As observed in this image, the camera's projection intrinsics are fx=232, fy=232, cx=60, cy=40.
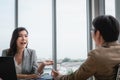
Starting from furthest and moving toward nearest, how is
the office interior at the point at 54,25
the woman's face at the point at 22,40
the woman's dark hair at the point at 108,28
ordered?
the office interior at the point at 54,25, the woman's face at the point at 22,40, the woman's dark hair at the point at 108,28

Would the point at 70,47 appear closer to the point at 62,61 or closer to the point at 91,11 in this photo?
the point at 62,61

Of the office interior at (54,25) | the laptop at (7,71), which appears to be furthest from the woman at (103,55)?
the office interior at (54,25)

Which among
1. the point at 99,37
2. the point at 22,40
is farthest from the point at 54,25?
the point at 99,37

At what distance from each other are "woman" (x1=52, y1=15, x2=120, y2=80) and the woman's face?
4.34 ft

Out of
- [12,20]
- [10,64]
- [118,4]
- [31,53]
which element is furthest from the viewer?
[12,20]

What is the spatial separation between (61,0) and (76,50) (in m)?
1.01

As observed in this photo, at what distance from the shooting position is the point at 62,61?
4.38 meters

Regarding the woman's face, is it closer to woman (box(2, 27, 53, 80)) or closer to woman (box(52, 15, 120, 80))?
woman (box(2, 27, 53, 80))

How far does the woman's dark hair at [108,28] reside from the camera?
5.99 feet

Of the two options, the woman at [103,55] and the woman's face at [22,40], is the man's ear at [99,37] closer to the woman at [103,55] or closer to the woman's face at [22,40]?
the woman at [103,55]

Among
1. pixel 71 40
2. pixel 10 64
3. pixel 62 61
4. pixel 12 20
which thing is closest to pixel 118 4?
pixel 71 40

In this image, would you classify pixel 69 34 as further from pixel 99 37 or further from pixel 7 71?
pixel 7 71

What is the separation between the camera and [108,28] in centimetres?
183

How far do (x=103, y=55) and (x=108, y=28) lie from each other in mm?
228
